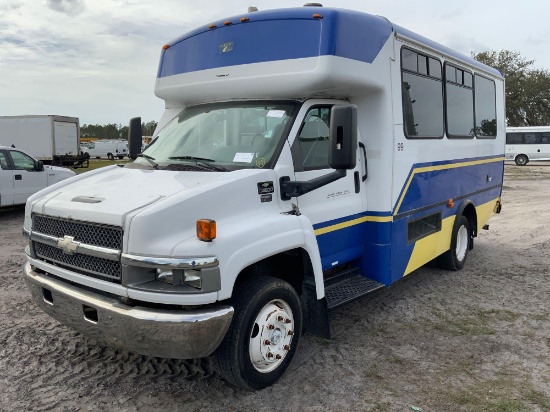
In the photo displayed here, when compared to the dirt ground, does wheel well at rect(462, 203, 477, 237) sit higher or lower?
higher

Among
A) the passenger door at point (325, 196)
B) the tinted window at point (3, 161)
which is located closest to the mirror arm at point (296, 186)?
the passenger door at point (325, 196)

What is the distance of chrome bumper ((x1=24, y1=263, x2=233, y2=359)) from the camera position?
3195 millimetres

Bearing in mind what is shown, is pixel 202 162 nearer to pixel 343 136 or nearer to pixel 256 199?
pixel 256 199

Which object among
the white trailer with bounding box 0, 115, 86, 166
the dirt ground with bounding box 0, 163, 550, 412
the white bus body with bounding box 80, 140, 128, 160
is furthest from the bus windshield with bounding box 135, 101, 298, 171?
the white bus body with bounding box 80, 140, 128, 160

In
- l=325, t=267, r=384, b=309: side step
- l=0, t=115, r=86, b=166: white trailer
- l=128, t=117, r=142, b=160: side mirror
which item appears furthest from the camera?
l=0, t=115, r=86, b=166: white trailer

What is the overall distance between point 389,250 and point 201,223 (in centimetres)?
252

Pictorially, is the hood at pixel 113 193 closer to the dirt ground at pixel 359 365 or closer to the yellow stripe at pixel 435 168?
the dirt ground at pixel 359 365

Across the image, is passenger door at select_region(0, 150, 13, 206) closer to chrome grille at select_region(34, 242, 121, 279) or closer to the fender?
chrome grille at select_region(34, 242, 121, 279)

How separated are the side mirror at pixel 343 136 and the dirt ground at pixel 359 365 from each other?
1.80m

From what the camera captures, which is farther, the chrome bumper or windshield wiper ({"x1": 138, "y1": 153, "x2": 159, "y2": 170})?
windshield wiper ({"x1": 138, "y1": 153, "x2": 159, "y2": 170})

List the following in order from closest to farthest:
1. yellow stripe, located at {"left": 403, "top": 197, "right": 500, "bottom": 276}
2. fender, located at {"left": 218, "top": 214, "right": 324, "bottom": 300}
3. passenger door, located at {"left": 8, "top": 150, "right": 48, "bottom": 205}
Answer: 1. fender, located at {"left": 218, "top": 214, "right": 324, "bottom": 300}
2. yellow stripe, located at {"left": 403, "top": 197, "right": 500, "bottom": 276}
3. passenger door, located at {"left": 8, "top": 150, "right": 48, "bottom": 205}

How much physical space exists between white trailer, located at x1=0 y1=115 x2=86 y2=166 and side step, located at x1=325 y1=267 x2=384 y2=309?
2671cm

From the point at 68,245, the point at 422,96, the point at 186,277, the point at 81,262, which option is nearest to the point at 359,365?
the point at 186,277

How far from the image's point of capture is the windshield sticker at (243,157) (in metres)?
4.01
